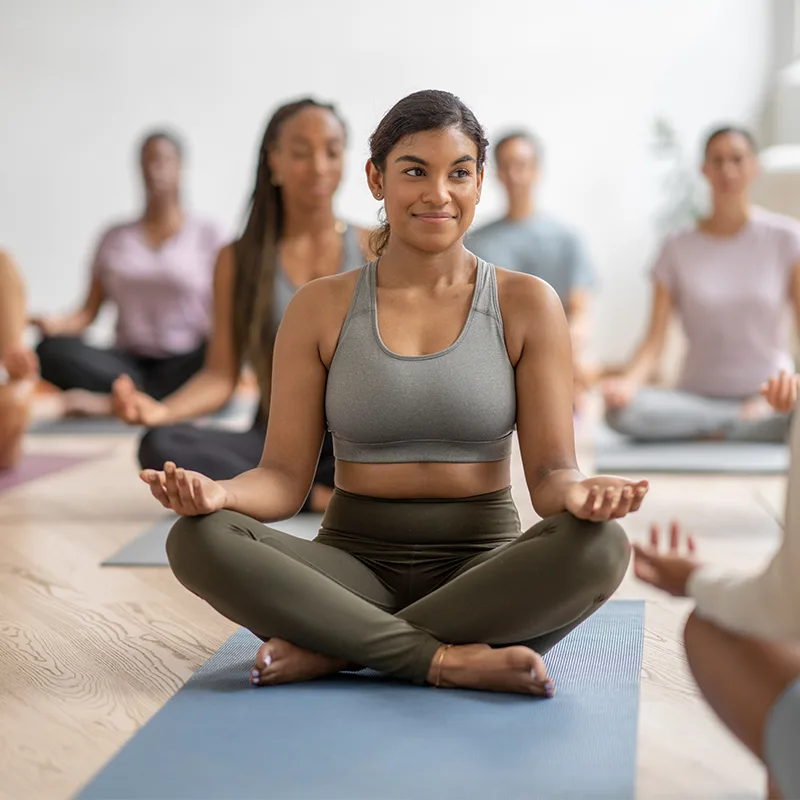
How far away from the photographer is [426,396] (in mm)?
2191

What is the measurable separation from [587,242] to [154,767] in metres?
5.80

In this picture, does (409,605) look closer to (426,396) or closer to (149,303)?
(426,396)

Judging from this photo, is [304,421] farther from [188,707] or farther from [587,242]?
[587,242]

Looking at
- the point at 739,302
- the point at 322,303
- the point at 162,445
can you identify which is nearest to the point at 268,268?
the point at 162,445

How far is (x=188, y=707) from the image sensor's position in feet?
6.57

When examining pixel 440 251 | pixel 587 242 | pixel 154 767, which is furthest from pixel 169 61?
pixel 154 767

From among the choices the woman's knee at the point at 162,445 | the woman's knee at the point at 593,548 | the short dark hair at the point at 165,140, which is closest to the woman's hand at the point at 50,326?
the short dark hair at the point at 165,140

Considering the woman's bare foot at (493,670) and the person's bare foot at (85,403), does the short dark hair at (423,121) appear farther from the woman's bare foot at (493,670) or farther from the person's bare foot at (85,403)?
the person's bare foot at (85,403)

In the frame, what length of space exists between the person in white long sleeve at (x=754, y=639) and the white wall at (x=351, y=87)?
577cm

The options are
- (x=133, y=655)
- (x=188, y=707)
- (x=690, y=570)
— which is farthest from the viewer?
(x=133, y=655)

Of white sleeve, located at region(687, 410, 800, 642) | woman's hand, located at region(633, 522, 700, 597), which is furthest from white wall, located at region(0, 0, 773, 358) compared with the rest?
white sleeve, located at region(687, 410, 800, 642)

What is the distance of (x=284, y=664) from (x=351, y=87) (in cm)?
575

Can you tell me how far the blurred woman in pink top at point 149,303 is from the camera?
553cm

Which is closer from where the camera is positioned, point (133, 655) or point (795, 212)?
point (133, 655)
